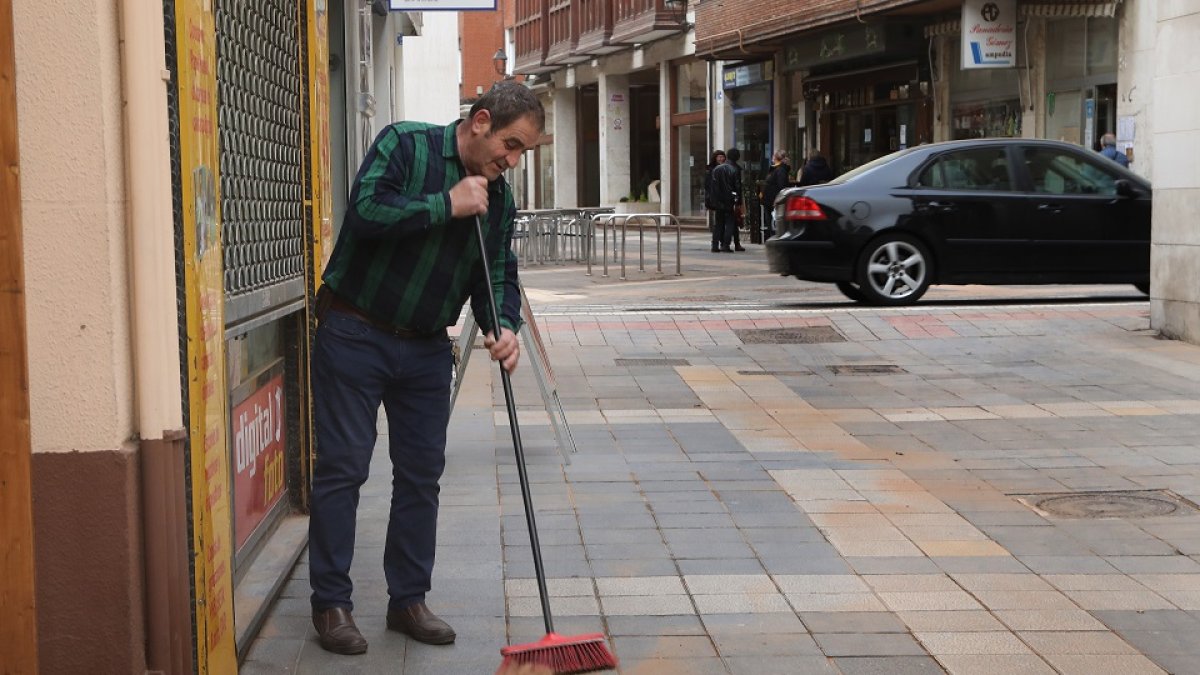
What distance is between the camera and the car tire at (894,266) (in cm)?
1590

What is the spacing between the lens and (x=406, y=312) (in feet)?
16.2

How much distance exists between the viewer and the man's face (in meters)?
4.79

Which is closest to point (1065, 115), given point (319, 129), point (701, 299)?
point (701, 299)

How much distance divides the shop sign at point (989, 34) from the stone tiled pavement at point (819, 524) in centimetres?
1388

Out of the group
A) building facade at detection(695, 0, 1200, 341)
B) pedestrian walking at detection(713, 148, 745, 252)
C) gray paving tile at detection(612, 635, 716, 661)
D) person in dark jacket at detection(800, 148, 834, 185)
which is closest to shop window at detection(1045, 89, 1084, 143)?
building facade at detection(695, 0, 1200, 341)

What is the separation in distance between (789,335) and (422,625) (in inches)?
336

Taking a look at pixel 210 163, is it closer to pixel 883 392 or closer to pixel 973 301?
pixel 883 392

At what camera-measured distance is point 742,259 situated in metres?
27.3

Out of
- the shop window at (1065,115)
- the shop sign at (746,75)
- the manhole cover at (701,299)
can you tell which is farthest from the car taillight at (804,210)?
the shop sign at (746,75)

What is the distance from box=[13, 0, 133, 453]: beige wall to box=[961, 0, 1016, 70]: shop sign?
893 inches

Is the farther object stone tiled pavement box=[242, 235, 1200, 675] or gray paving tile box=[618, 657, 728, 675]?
stone tiled pavement box=[242, 235, 1200, 675]

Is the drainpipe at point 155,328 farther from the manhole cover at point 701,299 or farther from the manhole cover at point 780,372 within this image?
the manhole cover at point 701,299

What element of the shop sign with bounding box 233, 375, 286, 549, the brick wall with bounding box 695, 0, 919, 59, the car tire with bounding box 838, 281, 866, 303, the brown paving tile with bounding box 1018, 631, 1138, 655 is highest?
the brick wall with bounding box 695, 0, 919, 59

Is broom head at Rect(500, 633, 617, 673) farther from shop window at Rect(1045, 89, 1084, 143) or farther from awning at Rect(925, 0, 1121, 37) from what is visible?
shop window at Rect(1045, 89, 1084, 143)
